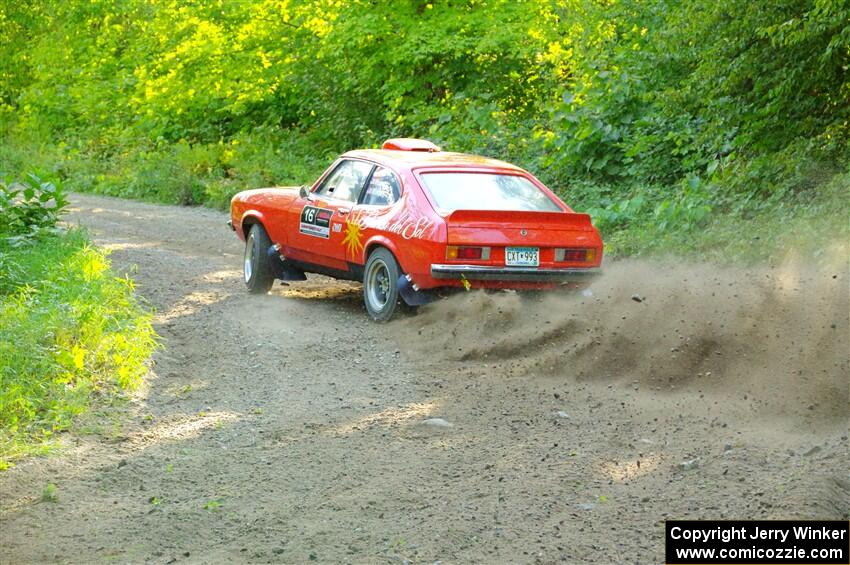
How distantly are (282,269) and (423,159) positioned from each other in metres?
2.10

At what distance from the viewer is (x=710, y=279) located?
31.4ft

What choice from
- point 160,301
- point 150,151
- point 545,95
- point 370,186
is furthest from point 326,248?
point 150,151

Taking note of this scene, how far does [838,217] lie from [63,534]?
27.1 ft

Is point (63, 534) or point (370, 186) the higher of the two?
point (370, 186)

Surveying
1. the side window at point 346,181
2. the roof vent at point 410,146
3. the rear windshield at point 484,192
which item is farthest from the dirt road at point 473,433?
the roof vent at point 410,146

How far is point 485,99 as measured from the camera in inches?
833

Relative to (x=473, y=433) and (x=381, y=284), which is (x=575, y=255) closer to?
(x=381, y=284)

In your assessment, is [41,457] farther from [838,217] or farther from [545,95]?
[545,95]

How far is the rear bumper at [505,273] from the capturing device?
9.89 metres

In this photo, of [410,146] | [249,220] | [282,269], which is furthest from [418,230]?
[249,220]

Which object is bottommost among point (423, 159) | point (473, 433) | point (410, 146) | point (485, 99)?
point (473, 433)

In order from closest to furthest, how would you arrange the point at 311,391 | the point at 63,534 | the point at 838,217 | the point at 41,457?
the point at 63,534 → the point at 41,457 → the point at 311,391 → the point at 838,217

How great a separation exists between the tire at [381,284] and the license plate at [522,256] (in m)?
1.04

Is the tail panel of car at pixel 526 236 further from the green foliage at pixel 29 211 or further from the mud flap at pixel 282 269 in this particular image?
the green foliage at pixel 29 211
